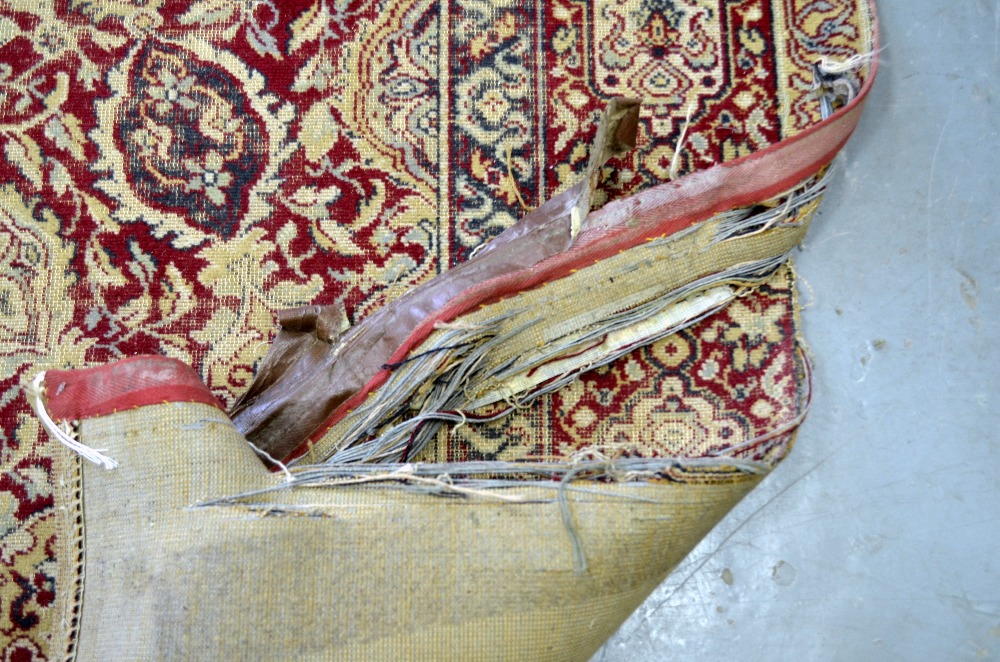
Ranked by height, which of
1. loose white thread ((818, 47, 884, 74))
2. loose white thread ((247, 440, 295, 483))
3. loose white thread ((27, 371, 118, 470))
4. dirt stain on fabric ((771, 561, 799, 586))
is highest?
loose white thread ((27, 371, 118, 470))

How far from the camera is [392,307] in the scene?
140 centimetres

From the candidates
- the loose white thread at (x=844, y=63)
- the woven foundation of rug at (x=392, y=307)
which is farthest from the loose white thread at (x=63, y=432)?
the loose white thread at (x=844, y=63)

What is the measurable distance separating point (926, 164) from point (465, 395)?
1.04 m

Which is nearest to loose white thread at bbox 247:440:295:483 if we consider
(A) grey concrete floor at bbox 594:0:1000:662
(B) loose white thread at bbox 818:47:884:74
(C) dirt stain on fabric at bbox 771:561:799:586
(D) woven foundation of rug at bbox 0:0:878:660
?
(D) woven foundation of rug at bbox 0:0:878:660

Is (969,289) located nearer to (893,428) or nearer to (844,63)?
(893,428)

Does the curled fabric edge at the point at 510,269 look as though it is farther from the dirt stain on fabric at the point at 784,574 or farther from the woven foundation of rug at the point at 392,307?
the dirt stain on fabric at the point at 784,574

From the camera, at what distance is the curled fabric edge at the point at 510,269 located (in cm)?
135

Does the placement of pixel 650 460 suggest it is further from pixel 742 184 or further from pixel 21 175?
pixel 21 175

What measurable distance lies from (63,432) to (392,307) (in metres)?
0.58

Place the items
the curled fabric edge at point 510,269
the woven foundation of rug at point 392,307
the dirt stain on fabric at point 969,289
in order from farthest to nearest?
1. the dirt stain on fabric at point 969,289
2. the curled fabric edge at point 510,269
3. the woven foundation of rug at point 392,307

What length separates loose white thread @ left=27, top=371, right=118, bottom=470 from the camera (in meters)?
1.17

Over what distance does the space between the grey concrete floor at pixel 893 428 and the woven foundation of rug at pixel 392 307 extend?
0.33 ft

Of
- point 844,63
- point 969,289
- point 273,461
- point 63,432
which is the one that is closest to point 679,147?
point 844,63

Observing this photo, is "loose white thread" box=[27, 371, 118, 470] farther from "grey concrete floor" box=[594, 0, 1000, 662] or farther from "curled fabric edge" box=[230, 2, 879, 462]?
"grey concrete floor" box=[594, 0, 1000, 662]
